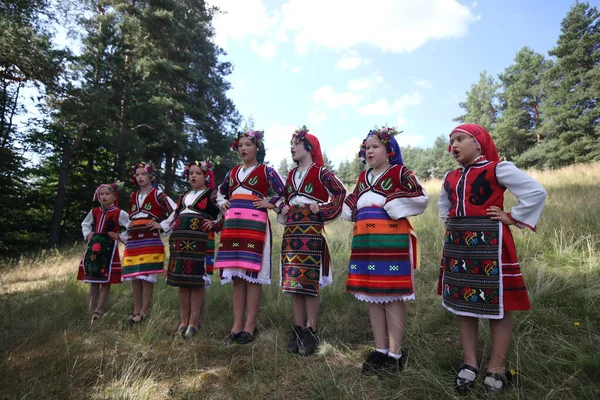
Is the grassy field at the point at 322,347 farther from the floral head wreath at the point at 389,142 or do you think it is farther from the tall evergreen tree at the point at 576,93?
the tall evergreen tree at the point at 576,93

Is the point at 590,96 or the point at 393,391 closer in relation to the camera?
the point at 393,391

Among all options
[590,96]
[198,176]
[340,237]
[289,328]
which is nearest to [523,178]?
[289,328]

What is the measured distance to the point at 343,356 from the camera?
2.96m

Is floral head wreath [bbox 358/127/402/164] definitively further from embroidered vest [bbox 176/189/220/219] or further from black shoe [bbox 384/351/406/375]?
embroidered vest [bbox 176/189/220/219]

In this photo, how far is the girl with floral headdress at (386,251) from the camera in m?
2.63

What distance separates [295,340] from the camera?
319 cm

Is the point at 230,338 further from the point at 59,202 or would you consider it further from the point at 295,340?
the point at 59,202

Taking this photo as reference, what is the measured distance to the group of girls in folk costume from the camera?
2.21 metres

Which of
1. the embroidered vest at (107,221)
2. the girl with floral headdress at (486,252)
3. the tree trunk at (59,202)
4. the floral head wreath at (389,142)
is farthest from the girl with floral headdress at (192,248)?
the tree trunk at (59,202)

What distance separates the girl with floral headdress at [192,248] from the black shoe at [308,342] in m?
1.37

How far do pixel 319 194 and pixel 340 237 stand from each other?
11.0ft

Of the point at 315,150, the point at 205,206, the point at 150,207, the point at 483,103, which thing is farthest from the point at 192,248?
the point at 483,103

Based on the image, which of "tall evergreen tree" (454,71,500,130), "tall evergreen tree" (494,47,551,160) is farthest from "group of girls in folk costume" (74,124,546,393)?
"tall evergreen tree" (454,71,500,130)

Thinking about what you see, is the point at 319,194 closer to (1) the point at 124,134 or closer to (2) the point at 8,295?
(2) the point at 8,295
